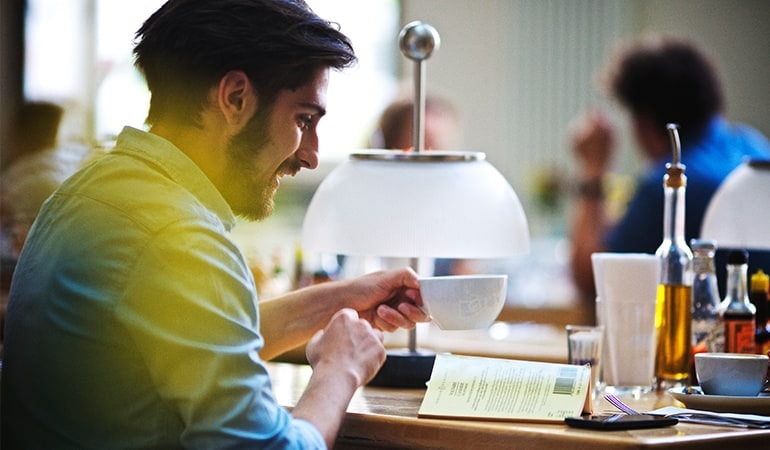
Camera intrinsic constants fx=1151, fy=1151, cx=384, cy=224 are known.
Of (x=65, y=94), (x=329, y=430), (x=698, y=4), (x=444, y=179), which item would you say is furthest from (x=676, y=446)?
(x=65, y=94)

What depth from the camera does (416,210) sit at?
1.69 m

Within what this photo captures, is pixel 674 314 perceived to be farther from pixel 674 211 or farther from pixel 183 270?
pixel 183 270

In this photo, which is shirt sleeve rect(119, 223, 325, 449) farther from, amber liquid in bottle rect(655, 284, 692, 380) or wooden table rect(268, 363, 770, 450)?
amber liquid in bottle rect(655, 284, 692, 380)

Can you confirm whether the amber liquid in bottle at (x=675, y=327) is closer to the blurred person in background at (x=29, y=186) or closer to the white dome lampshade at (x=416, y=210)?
the white dome lampshade at (x=416, y=210)

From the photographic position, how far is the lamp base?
1.72m

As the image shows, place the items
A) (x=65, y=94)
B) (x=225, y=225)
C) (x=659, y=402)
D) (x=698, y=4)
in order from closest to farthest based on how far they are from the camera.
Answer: (x=225, y=225)
(x=659, y=402)
(x=698, y=4)
(x=65, y=94)

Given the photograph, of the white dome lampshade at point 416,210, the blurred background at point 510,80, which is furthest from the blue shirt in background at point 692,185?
the blurred background at point 510,80

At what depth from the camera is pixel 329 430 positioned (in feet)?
4.13

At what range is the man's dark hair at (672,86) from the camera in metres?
2.86

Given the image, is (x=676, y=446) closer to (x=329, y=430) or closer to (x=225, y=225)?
(x=329, y=430)

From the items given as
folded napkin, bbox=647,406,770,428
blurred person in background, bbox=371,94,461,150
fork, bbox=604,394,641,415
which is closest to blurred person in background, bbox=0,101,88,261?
blurred person in background, bbox=371,94,461,150

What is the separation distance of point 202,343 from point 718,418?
0.66m

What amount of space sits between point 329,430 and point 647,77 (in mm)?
1894

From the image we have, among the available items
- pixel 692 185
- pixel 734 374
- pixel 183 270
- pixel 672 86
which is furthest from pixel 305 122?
pixel 672 86
